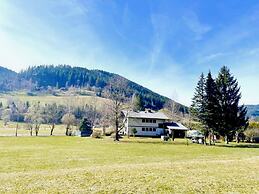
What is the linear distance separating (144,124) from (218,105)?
27.7 metres

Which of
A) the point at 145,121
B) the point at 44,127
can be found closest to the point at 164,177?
the point at 145,121

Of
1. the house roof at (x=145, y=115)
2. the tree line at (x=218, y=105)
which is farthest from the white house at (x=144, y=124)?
the tree line at (x=218, y=105)

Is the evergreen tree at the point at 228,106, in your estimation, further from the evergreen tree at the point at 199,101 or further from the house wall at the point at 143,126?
the house wall at the point at 143,126

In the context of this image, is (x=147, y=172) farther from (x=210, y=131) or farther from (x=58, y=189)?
(x=210, y=131)

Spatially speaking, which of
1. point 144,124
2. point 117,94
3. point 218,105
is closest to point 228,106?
point 218,105

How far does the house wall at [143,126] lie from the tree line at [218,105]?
2476 cm

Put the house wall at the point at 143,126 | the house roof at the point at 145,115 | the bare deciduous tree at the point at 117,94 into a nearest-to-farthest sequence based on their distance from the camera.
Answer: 1. the bare deciduous tree at the point at 117,94
2. the house wall at the point at 143,126
3. the house roof at the point at 145,115

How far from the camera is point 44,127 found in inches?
4619

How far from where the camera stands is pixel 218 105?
5853cm

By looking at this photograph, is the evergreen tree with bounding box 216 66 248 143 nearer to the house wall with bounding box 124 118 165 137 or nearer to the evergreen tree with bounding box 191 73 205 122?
the evergreen tree with bounding box 191 73 205 122

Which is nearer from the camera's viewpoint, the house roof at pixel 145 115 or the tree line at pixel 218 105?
the tree line at pixel 218 105

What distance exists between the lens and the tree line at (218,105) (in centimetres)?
5694

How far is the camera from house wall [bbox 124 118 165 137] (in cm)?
8038

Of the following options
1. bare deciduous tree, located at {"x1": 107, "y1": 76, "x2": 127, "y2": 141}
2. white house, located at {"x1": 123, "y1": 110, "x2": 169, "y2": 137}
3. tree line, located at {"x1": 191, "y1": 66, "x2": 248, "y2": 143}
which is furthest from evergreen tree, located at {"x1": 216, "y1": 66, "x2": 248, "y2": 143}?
white house, located at {"x1": 123, "y1": 110, "x2": 169, "y2": 137}
